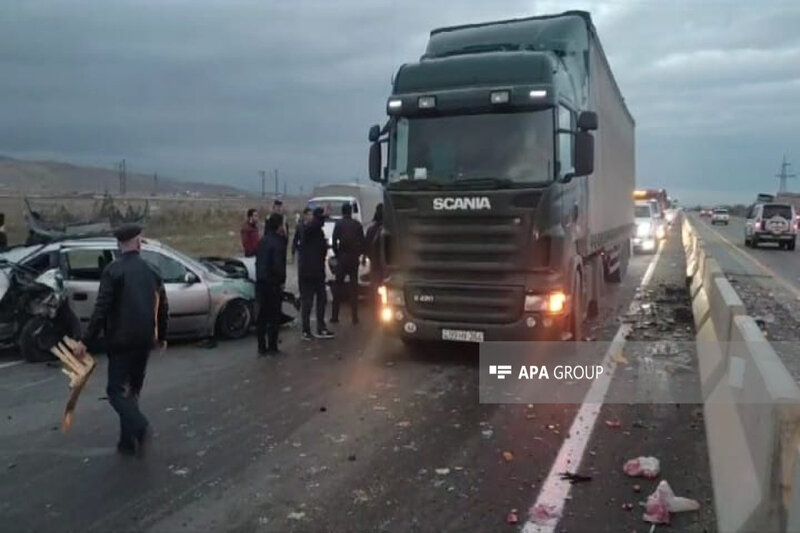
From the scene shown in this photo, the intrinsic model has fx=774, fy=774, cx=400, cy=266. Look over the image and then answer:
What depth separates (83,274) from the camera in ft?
33.6

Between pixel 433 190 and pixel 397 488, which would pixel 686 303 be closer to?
pixel 433 190

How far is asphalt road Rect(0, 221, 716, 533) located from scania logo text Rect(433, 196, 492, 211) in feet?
6.12

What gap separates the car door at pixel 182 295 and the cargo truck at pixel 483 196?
294 cm

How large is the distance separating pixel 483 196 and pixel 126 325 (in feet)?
13.5

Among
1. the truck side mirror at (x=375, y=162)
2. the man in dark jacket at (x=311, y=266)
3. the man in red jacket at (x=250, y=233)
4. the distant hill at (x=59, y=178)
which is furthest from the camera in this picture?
the distant hill at (x=59, y=178)

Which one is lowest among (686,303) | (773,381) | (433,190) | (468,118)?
(686,303)

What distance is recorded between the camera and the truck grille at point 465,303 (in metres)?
8.62

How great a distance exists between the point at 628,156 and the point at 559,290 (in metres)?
11.7

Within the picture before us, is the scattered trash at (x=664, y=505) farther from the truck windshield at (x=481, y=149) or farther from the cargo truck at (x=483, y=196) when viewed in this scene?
the truck windshield at (x=481, y=149)

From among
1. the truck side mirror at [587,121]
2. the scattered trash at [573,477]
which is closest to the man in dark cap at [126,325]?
the scattered trash at [573,477]

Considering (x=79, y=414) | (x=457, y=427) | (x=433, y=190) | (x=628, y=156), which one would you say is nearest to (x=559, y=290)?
(x=433, y=190)

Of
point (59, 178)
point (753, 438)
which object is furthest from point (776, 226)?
point (59, 178)

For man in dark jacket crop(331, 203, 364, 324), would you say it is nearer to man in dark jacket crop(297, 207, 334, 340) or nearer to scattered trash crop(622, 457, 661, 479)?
man in dark jacket crop(297, 207, 334, 340)

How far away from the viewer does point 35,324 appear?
9648 millimetres
